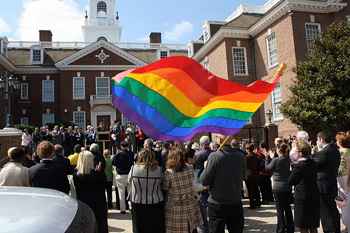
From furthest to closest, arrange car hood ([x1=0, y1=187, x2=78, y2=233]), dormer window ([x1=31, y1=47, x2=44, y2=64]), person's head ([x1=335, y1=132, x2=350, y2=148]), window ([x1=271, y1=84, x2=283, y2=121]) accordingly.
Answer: dormer window ([x1=31, y1=47, x2=44, y2=64]), window ([x1=271, y1=84, x2=283, y2=121]), person's head ([x1=335, y1=132, x2=350, y2=148]), car hood ([x1=0, y1=187, x2=78, y2=233])

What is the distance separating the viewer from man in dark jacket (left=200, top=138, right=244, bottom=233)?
19.3 feet

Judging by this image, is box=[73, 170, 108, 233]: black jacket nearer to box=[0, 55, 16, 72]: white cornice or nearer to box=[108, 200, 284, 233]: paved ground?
box=[108, 200, 284, 233]: paved ground

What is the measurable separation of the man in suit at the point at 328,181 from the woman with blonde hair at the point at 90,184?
3.83 metres

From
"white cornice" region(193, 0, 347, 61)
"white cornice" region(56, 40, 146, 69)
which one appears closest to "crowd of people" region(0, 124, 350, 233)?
"white cornice" region(193, 0, 347, 61)

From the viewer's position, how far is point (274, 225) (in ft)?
28.6

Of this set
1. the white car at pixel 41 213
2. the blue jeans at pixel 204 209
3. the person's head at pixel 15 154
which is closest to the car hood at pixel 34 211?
the white car at pixel 41 213

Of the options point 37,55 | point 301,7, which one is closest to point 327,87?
point 301,7

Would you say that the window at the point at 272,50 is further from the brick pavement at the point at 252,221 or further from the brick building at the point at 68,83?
the brick building at the point at 68,83

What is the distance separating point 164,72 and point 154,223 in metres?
2.75

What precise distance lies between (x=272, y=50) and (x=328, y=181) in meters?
20.4

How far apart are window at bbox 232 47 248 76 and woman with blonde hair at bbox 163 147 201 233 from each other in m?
23.5

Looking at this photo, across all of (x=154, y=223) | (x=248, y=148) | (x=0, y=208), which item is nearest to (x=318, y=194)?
(x=154, y=223)

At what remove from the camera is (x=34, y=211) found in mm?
2244

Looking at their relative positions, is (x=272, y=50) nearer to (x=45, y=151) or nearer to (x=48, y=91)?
(x=45, y=151)
